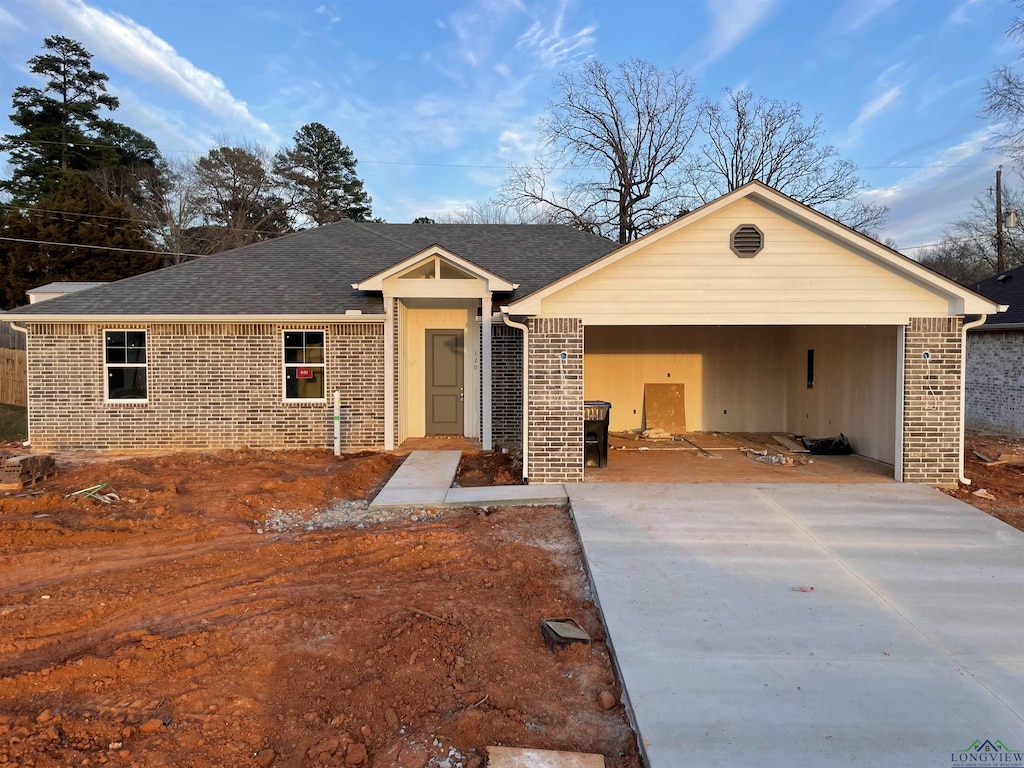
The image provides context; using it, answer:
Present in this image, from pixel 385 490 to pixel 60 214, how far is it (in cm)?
2919

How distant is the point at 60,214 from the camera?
93.2ft

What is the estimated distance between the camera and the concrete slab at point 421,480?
7.97 meters

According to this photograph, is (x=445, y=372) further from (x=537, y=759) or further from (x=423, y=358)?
(x=537, y=759)

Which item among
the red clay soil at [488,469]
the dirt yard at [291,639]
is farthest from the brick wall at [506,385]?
the dirt yard at [291,639]

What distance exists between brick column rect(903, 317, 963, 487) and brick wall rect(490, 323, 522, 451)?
6.57 m

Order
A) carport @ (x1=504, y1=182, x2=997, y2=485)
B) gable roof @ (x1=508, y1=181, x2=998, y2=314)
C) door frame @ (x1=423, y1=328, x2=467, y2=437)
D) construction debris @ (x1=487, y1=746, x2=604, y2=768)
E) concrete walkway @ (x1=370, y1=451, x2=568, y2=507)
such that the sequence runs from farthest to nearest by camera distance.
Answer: door frame @ (x1=423, y1=328, x2=467, y2=437)
carport @ (x1=504, y1=182, x2=997, y2=485)
gable roof @ (x1=508, y1=181, x2=998, y2=314)
concrete walkway @ (x1=370, y1=451, x2=568, y2=507)
construction debris @ (x1=487, y1=746, x2=604, y2=768)

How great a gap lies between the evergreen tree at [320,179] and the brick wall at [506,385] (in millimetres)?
29315

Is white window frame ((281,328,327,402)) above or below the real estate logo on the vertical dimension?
above

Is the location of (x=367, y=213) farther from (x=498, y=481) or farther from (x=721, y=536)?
(x=721, y=536)

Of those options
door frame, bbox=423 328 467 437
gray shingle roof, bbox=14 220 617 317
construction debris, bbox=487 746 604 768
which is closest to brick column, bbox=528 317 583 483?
gray shingle roof, bbox=14 220 617 317

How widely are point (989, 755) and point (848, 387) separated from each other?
922cm

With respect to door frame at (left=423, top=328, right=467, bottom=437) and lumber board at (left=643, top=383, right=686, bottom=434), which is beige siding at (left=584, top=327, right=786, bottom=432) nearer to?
lumber board at (left=643, top=383, right=686, bottom=434)

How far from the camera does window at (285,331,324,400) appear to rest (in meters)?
12.4

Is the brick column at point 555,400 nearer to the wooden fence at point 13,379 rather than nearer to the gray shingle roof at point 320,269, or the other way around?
the gray shingle roof at point 320,269
